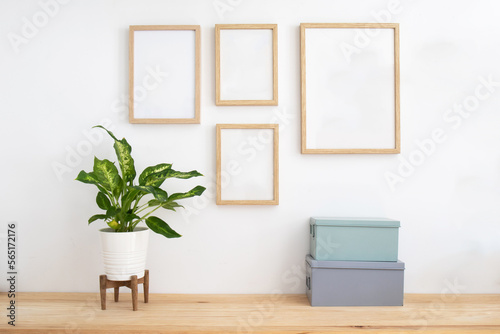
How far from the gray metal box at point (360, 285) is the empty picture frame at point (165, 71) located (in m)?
0.77

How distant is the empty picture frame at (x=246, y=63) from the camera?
4.80ft

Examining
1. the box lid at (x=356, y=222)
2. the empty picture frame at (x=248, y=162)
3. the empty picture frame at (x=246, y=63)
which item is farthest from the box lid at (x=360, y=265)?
the empty picture frame at (x=246, y=63)

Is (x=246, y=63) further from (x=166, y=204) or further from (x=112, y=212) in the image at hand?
(x=112, y=212)

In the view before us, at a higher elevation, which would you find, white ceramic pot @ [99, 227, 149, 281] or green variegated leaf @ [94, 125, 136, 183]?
green variegated leaf @ [94, 125, 136, 183]

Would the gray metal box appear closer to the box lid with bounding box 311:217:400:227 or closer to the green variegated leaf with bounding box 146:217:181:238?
the box lid with bounding box 311:217:400:227

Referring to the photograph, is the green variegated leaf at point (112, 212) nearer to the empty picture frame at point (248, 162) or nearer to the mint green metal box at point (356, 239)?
the empty picture frame at point (248, 162)

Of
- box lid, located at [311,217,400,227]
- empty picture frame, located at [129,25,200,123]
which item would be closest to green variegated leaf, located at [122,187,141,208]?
empty picture frame, located at [129,25,200,123]

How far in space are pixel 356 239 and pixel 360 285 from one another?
0.15 meters

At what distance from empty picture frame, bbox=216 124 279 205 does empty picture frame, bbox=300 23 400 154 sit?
163mm

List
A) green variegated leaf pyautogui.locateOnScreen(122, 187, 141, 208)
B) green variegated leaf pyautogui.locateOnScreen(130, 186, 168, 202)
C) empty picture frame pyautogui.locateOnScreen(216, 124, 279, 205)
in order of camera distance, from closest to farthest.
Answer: green variegated leaf pyautogui.locateOnScreen(130, 186, 168, 202) → green variegated leaf pyautogui.locateOnScreen(122, 187, 141, 208) → empty picture frame pyautogui.locateOnScreen(216, 124, 279, 205)

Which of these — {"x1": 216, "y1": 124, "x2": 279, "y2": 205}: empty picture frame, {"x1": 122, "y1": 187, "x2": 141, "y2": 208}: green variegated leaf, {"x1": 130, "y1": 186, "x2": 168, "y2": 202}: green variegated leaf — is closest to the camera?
{"x1": 130, "y1": 186, "x2": 168, "y2": 202}: green variegated leaf

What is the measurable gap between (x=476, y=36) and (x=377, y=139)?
550 mm

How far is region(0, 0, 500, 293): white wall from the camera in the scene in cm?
147

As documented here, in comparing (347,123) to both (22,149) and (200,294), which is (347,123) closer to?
(200,294)
